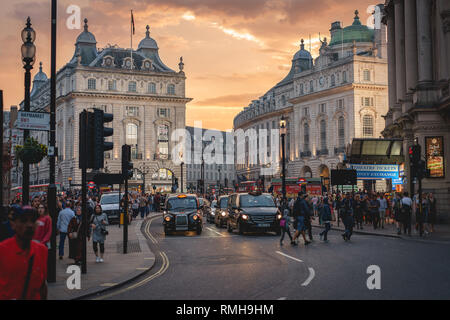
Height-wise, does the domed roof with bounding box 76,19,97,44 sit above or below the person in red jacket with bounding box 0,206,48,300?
above

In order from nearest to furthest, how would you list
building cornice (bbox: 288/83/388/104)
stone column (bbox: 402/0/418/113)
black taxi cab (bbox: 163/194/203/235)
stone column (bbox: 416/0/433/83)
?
black taxi cab (bbox: 163/194/203/235) → stone column (bbox: 416/0/433/83) → stone column (bbox: 402/0/418/113) → building cornice (bbox: 288/83/388/104)

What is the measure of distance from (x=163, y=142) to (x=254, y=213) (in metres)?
79.6

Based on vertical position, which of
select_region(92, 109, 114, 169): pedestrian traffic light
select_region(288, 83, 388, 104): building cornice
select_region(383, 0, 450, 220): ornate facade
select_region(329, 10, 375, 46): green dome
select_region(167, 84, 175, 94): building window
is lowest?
select_region(92, 109, 114, 169): pedestrian traffic light

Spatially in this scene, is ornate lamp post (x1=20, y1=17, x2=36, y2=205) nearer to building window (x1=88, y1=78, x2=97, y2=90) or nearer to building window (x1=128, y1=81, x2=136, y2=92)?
building window (x1=88, y1=78, x2=97, y2=90)

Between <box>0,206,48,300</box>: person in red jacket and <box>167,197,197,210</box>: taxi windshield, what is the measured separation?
23835 mm

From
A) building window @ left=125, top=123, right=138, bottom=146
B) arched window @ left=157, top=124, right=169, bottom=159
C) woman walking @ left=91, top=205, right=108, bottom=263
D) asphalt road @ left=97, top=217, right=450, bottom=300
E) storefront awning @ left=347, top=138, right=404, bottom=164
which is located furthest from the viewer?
arched window @ left=157, top=124, right=169, bottom=159

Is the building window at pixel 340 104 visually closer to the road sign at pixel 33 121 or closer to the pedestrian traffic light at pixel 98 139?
the pedestrian traffic light at pixel 98 139

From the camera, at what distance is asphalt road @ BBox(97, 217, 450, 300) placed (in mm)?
10703

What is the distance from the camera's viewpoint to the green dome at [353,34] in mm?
98188

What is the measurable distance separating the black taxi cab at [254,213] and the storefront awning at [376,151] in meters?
12.0

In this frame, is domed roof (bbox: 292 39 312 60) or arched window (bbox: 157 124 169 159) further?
domed roof (bbox: 292 39 312 60)

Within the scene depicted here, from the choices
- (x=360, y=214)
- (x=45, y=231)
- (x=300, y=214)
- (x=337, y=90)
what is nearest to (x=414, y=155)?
(x=360, y=214)

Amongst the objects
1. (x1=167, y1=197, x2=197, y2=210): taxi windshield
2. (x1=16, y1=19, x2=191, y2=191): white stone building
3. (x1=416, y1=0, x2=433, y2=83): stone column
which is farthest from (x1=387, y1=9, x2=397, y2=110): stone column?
(x1=16, y1=19, x2=191, y2=191): white stone building
